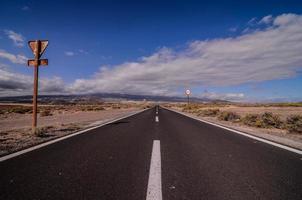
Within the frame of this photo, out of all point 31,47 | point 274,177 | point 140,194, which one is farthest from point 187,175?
point 31,47

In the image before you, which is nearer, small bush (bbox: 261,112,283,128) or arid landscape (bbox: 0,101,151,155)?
arid landscape (bbox: 0,101,151,155)

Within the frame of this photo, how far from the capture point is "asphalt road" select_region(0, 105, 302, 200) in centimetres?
350

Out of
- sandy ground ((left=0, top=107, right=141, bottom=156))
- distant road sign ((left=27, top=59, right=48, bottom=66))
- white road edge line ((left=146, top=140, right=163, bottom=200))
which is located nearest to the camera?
white road edge line ((left=146, top=140, right=163, bottom=200))

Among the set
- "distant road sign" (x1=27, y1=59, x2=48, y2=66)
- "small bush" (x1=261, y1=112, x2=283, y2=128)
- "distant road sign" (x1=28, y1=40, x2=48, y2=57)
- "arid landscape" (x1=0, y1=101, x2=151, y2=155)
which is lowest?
"arid landscape" (x1=0, y1=101, x2=151, y2=155)

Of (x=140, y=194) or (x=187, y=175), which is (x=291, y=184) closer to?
(x=187, y=175)

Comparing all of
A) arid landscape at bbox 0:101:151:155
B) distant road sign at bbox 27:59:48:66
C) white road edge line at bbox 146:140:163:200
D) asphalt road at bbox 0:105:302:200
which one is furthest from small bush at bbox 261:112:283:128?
distant road sign at bbox 27:59:48:66

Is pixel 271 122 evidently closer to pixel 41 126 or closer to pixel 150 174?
pixel 150 174

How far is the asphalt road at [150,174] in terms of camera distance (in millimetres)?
3504

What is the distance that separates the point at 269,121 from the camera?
16.8 metres

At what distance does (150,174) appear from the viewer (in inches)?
175

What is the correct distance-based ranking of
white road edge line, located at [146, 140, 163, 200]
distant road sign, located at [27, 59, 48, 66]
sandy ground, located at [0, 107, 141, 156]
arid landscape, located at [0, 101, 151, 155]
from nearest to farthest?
white road edge line, located at [146, 140, 163, 200] < sandy ground, located at [0, 107, 141, 156] < arid landscape, located at [0, 101, 151, 155] < distant road sign, located at [27, 59, 48, 66]

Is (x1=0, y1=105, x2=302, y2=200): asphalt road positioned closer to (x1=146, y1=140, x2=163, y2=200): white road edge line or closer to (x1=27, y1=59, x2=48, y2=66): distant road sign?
(x1=146, y1=140, x2=163, y2=200): white road edge line

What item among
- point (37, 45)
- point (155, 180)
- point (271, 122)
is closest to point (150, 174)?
point (155, 180)

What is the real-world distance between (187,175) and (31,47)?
376 inches
